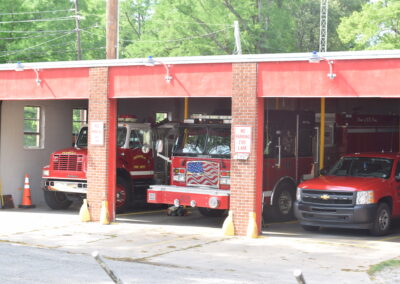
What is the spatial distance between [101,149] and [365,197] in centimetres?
661

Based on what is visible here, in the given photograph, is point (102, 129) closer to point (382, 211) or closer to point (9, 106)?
point (9, 106)

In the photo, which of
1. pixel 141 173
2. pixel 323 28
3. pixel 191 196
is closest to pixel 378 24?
pixel 323 28

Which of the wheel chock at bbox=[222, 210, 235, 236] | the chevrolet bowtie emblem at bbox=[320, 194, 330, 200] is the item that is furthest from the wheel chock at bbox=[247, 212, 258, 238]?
the chevrolet bowtie emblem at bbox=[320, 194, 330, 200]

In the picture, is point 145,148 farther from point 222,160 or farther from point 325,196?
point 325,196

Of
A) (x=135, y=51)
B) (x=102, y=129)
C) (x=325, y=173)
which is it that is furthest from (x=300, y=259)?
(x=135, y=51)

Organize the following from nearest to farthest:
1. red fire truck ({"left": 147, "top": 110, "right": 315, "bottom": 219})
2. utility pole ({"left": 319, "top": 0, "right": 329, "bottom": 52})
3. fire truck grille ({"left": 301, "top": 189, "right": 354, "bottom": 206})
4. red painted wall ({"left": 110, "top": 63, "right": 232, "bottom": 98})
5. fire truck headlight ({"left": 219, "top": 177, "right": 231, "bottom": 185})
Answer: fire truck grille ({"left": 301, "top": 189, "right": 354, "bottom": 206}) → red painted wall ({"left": 110, "top": 63, "right": 232, "bottom": 98}) → fire truck headlight ({"left": 219, "top": 177, "right": 231, "bottom": 185}) → red fire truck ({"left": 147, "top": 110, "right": 315, "bottom": 219}) → utility pole ({"left": 319, "top": 0, "right": 329, "bottom": 52})

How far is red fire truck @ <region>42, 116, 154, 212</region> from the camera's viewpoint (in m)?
20.8

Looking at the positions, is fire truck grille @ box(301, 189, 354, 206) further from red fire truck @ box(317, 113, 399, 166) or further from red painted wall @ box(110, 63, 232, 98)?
red fire truck @ box(317, 113, 399, 166)

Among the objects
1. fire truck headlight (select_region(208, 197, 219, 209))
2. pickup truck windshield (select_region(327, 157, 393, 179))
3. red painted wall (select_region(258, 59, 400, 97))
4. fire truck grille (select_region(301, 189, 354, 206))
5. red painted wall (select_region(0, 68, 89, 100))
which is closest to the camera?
red painted wall (select_region(258, 59, 400, 97))

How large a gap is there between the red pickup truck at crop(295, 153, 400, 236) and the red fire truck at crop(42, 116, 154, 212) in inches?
211

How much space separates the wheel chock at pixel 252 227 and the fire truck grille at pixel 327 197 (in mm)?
1350

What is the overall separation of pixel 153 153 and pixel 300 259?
8564mm

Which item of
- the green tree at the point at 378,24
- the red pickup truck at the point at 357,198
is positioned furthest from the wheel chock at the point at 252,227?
the green tree at the point at 378,24

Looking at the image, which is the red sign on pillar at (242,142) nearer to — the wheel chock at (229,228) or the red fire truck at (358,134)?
the wheel chock at (229,228)
